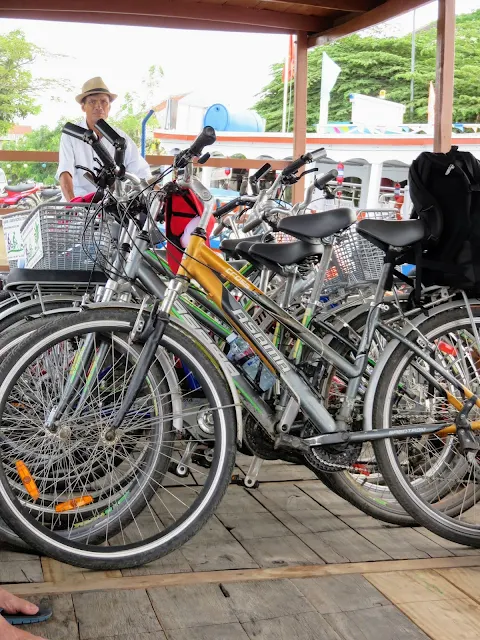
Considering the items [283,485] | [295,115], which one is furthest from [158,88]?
[283,485]

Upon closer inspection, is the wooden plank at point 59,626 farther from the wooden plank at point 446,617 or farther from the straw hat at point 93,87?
the straw hat at point 93,87

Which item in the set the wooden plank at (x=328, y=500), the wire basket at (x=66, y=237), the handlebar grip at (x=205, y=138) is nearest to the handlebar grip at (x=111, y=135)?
the handlebar grip at (x=205, y=138)

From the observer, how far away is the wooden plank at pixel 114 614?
1.92 meters

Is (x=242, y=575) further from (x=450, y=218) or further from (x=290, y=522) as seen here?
(x=450, y=218)

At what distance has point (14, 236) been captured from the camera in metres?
2.81

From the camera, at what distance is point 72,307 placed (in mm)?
2484

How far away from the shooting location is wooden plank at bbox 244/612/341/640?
1.94 m

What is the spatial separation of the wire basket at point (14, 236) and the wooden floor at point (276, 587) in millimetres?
1056

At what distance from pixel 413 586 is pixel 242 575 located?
1.66 feet

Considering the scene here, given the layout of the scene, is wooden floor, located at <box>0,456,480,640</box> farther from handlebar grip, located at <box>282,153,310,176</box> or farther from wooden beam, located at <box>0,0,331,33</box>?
wooden beam, located at <box>0,0,331,33</box>

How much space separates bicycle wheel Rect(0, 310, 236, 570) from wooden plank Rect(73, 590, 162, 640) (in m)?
0.16

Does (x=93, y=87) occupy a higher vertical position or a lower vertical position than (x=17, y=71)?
lower

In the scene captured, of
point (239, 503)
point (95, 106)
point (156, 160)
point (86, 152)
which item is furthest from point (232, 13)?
point (239, 503)

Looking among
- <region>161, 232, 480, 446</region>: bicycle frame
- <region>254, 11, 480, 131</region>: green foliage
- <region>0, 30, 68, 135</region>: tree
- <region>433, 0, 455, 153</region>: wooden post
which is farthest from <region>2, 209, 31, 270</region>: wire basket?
<region>254, 11, 480, 131</region>: green foliage
